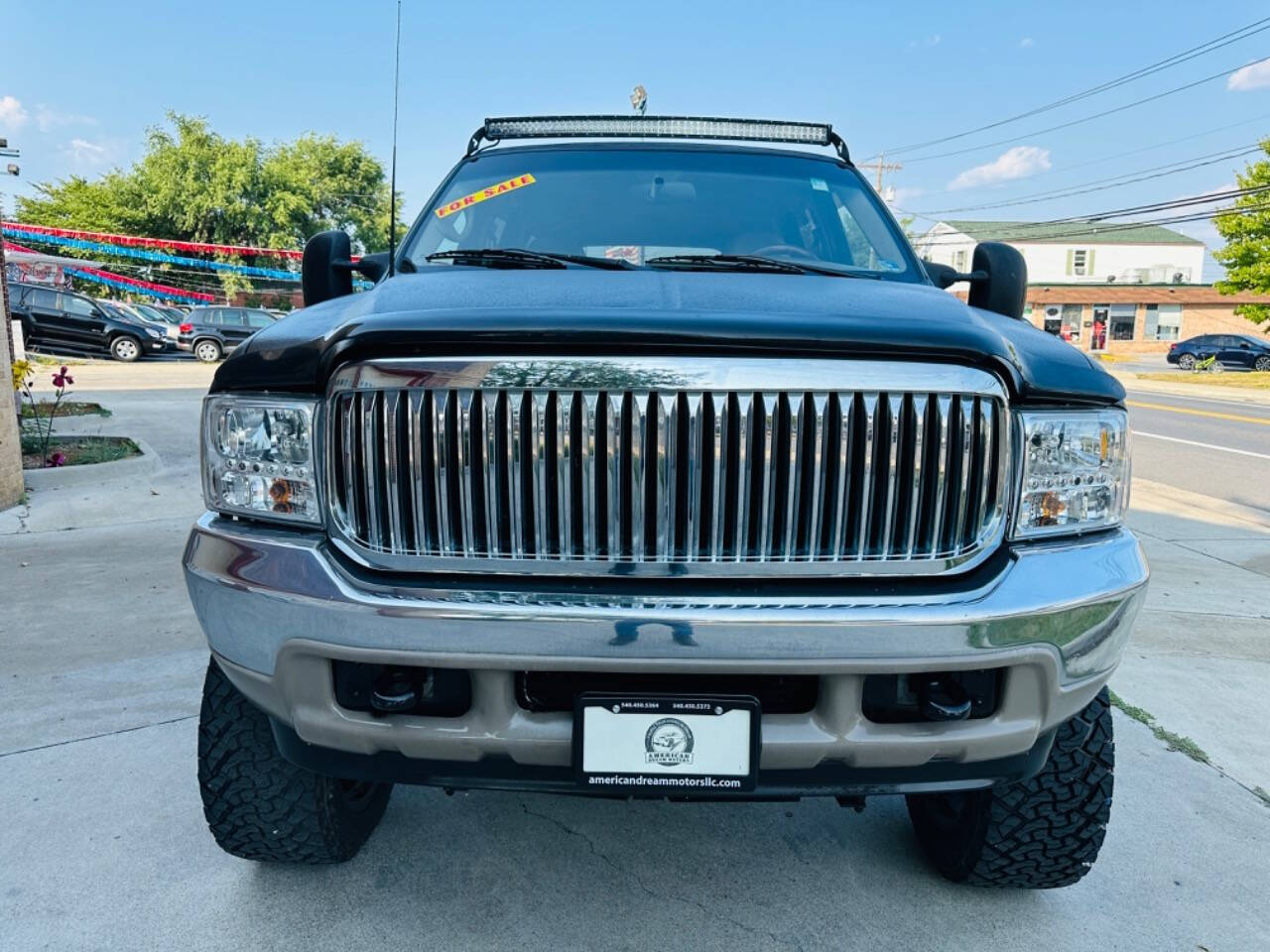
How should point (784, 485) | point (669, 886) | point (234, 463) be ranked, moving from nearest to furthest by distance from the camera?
point (784, 485)
point (234, 463)
point (669, 886)

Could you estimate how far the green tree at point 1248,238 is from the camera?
2814 centimetres

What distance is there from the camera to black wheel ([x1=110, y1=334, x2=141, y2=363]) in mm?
21078

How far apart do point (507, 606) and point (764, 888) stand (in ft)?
3.82

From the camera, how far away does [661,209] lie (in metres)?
2.83

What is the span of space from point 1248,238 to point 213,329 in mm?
31814

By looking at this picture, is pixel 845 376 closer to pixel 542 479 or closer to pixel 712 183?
pixel 542 479

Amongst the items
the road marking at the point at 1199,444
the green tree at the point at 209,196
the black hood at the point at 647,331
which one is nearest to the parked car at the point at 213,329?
the green tree at the point at 209,196

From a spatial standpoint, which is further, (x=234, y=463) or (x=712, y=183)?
(x=712, y=183)

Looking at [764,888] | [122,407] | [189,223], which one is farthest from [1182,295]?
[764,888]

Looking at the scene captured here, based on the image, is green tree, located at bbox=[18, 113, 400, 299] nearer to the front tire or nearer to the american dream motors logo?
the front tire

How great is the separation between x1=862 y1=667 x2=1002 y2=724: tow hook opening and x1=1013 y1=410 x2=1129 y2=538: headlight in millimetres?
291

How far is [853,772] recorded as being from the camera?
5.27ft

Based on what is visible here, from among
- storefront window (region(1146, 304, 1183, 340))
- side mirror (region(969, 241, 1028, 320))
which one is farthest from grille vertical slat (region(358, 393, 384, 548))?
storefront window (region(1146, 304, 1183, 340))

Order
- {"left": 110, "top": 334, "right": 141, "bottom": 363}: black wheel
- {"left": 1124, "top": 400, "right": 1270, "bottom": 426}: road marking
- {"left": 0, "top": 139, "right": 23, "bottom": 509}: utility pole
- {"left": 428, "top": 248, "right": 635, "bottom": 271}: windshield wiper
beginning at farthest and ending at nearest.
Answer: {"left": 110, "top": 334, "right": 141, "bottom": 363}: black wheel → {"left": 1124, "top": 400, "right": 1270, "bottom": 426}: road marking → {"left": 0, "top": 139, "right": 23, "bottom": 509}: utility pole → {"left": 428, "top": 248, "right": 635, "bottom": 271}: windshield wiper
